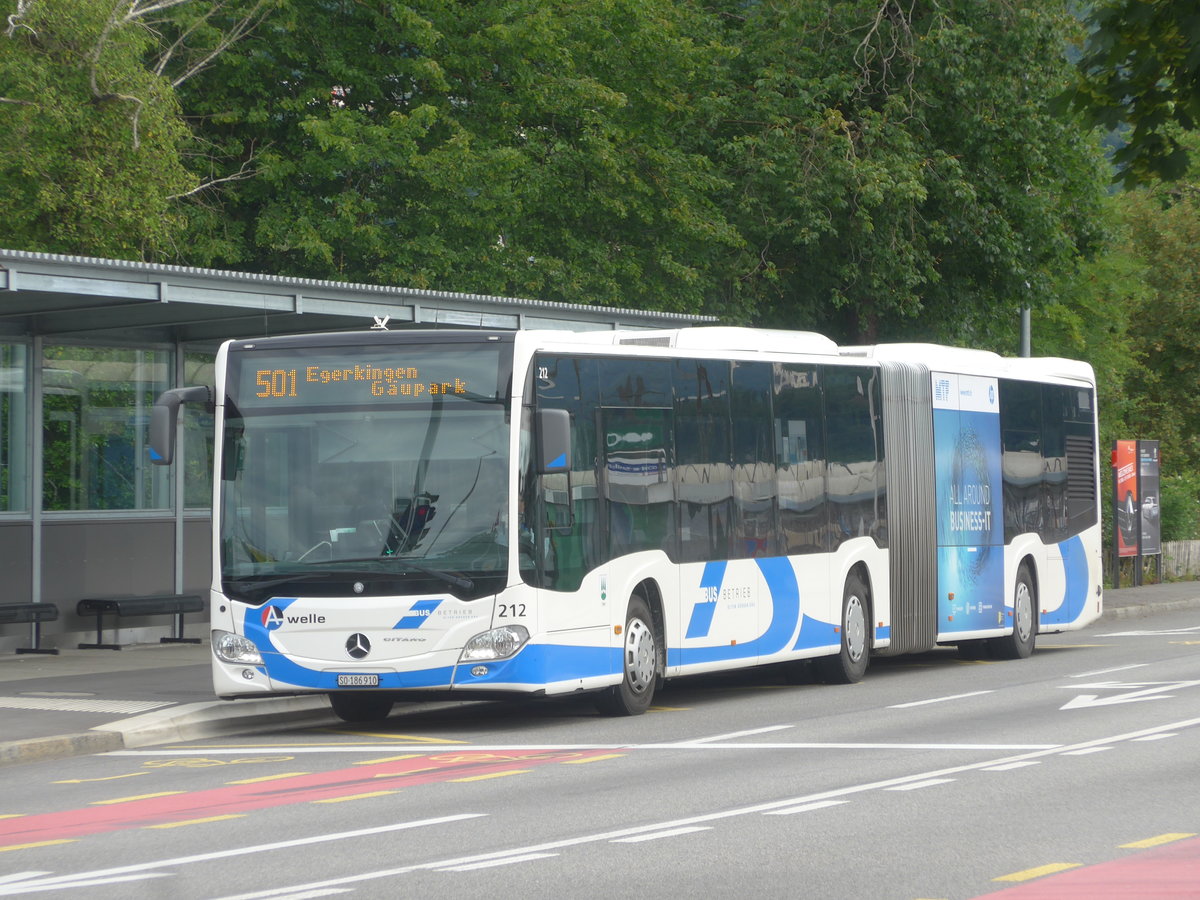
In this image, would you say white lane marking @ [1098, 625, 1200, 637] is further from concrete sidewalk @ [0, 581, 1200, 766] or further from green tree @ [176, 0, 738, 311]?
concrete sidewalk @ [0, 581, 1200, 766]

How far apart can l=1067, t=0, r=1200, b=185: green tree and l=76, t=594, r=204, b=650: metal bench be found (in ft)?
50.0

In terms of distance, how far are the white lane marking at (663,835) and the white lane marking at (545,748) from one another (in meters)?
3.45

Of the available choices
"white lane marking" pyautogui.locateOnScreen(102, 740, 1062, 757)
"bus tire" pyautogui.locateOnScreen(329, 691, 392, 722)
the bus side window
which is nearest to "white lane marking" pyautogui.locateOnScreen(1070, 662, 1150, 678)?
the bus side window

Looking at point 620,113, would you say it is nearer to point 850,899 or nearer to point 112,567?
point 112,567

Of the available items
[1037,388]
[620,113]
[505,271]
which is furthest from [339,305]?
[620,113]

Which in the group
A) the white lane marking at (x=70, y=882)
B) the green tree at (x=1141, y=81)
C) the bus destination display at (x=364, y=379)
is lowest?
the white lane marking at (x=70, y=882)

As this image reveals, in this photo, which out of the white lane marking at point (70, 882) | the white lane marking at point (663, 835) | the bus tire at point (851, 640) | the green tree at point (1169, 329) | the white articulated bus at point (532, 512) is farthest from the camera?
the green tree at point (1169, 329)

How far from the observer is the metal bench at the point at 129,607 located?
21.0 metres

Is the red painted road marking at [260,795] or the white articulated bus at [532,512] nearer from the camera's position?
the red painted road marking at [260,795]

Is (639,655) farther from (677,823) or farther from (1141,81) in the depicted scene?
(1141,81)

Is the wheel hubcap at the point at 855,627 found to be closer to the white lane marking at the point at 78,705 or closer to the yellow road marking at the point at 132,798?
the white lane marking at the point at 78,705

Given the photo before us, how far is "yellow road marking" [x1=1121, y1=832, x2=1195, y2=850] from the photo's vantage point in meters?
8.75

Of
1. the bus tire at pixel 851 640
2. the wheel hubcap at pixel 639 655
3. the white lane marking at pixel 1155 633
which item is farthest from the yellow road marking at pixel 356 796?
the white lane marking at pixel 1155 633

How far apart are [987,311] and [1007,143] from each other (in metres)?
4.69
